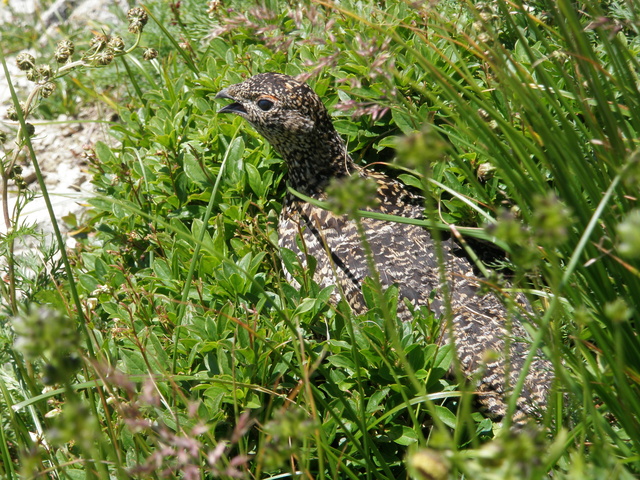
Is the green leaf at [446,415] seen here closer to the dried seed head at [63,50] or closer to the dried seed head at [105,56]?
the dried seed head at [105,56]

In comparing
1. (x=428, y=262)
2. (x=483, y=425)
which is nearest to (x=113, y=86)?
(x=428, y=262)

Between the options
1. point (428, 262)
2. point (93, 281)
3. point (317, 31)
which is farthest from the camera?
point (93, 281)

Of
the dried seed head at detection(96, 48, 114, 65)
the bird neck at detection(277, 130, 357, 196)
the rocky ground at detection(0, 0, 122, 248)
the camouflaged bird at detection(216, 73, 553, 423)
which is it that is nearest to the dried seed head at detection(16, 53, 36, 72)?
the dried seed head at detection(96, 48, 114, 65)

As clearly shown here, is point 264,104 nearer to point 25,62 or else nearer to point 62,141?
point 25,62

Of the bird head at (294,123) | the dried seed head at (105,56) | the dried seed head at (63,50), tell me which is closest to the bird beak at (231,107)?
the bird head at (294,123)

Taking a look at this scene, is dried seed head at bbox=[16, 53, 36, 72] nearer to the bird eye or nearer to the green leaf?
the bird eye

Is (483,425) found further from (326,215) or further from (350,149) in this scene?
(350,149)

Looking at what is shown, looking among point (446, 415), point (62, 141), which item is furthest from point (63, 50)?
point (62, 141)

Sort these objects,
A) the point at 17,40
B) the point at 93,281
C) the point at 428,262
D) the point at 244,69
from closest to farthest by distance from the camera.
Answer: the point at 428,262, the point at 93,281, the point at 244,69, the point at 17,40
